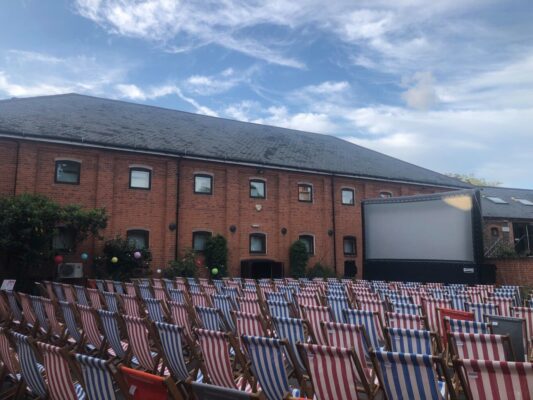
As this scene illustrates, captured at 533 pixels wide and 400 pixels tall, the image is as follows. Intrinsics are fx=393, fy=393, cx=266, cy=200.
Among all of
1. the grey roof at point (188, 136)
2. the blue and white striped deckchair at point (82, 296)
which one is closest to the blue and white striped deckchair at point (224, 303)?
the blue and white striped deckchair at point (82, 296)

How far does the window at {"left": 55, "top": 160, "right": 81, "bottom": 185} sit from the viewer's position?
50.2ft

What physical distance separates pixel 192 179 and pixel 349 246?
9631mm

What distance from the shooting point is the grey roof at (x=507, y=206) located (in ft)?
90.1

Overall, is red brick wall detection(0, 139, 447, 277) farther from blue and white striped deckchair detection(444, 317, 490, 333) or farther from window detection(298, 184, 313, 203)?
blue and white striped deckchair detection(444, 317, 490, 333)

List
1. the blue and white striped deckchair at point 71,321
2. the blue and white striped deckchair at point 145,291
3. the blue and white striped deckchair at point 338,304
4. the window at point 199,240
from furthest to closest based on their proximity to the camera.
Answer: the window at point 199,240 → the blue and white striped deckchair at point 145,291 → the blue and white striped deckchair at point 338,304 → the blue and white striped deckchair at point 71,321

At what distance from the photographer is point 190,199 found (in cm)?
1775

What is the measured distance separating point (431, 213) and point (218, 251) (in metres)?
8.99

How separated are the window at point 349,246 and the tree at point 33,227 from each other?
12.8 m

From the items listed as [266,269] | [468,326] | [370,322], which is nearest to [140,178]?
[266,269]

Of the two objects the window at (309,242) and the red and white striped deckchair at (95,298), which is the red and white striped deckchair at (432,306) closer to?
the red and white striped deckchair at (95,298)

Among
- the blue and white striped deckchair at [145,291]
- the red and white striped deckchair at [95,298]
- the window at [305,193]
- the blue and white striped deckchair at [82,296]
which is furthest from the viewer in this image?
the window at [305,193]

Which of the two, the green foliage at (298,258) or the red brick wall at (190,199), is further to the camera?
the green foliage at (298,258)

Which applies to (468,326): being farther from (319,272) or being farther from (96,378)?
(319,272)

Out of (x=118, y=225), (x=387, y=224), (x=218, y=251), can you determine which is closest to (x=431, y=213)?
(x=387, y=224)
